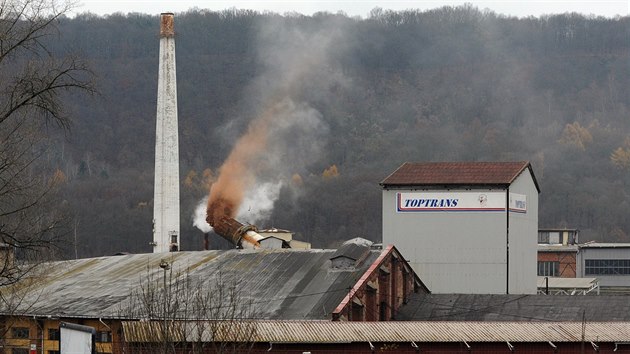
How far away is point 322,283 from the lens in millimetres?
50719

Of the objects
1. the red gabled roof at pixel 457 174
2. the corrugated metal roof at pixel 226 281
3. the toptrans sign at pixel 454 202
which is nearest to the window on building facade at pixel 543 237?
the red gabled roof at pixel 457 174

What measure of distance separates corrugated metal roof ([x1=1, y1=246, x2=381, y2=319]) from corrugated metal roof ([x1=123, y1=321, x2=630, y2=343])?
245 inches

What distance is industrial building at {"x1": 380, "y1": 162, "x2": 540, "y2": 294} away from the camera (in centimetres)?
5625

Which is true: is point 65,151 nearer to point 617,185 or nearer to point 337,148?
point 337,148

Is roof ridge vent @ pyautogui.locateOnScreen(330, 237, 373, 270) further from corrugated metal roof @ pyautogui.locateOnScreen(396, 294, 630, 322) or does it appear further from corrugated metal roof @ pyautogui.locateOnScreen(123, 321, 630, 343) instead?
corrugated metal roof @ pyautogui.locateOnScreen(123, 321, 630, 343)

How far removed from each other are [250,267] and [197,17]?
5853 inches

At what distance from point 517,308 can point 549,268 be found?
56.6 metres

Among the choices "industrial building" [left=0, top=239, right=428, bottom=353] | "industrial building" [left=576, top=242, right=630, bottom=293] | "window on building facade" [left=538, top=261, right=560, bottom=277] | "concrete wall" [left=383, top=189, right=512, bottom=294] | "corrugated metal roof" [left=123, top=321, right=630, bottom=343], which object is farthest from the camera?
"window on building facade" [left=538, top=261, right=560, bottom=277]

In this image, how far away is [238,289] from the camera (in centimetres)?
5122

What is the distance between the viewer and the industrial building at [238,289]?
157 feet

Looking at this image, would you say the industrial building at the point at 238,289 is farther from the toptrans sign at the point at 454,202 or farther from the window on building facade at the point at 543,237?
the window on building facade at the point at 543,237

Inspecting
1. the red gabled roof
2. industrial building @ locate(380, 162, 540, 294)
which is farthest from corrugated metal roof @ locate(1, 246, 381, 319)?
the red gabled roof

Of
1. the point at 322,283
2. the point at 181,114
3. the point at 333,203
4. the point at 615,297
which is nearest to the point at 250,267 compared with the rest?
the point at 322,283

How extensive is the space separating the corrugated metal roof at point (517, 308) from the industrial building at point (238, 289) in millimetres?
1443
